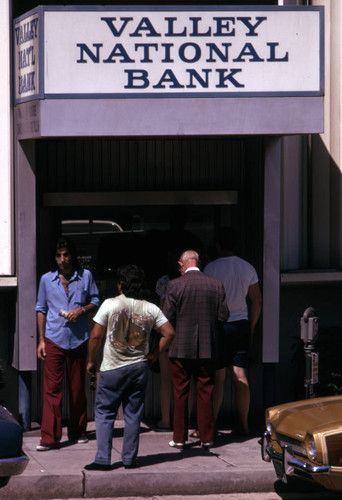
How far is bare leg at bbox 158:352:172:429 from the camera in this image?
30.0ft

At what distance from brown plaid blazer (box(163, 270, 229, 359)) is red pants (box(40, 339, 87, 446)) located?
0.90 meters

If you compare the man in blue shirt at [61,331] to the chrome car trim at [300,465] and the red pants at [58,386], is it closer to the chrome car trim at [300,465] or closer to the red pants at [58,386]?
the red pants at [58,386]

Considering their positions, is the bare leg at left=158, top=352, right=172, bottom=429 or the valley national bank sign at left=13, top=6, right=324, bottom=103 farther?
the bare leg at left=158, top=352, right=172, bottom=429

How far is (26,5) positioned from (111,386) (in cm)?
422

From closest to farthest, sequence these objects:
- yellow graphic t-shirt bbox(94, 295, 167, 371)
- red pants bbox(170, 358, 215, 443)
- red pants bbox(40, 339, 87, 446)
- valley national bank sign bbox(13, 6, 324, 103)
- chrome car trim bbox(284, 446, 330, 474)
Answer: chrome car trim bbox(284, 446, 330, 474), yellow graphic t-shirt bbox(94, 295, 167, 371), valley national bank sign bbox(13, 6, 324, 103), red pants bbox(170, 358, 215, 443), red pants bbox(40, 339, 87, 446)

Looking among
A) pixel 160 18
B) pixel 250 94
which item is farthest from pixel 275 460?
pixel 160 18

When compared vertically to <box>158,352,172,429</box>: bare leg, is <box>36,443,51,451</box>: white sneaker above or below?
below

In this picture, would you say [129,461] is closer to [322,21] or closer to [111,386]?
[111,386]

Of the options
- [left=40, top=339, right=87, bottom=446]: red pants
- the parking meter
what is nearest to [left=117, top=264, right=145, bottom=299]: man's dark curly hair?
[left=40, top=339, right=87, bottom=446]: red pants

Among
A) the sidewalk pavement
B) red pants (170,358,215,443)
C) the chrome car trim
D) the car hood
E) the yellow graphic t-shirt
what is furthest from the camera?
red pants (170,358,215,443)

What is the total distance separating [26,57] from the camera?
28.3 ft

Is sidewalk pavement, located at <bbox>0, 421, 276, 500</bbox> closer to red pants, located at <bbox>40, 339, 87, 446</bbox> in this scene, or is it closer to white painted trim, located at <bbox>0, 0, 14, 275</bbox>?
red pants, located at <bbox>40, 339, 87, 446</bbox>

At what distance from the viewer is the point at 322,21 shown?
8523 mm

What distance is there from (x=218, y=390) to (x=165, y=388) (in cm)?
57
